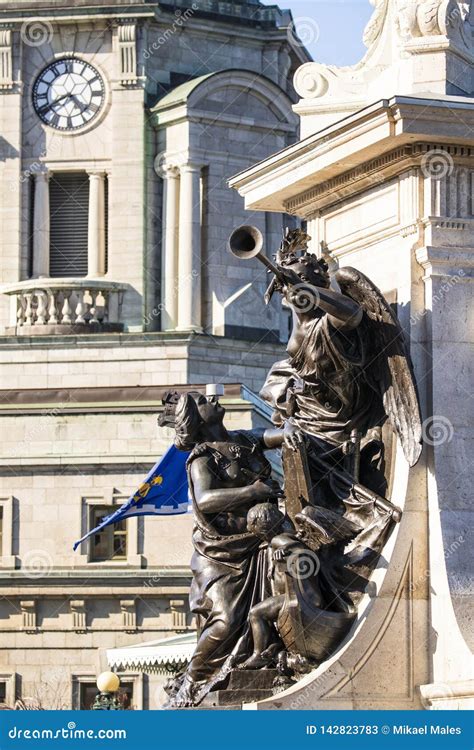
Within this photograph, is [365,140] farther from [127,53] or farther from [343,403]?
[127,53]

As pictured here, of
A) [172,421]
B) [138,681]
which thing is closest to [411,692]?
[172,421]

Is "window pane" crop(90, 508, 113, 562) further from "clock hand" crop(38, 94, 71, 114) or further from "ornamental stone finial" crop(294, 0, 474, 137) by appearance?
"ornamental stone finial" crop(294, 0, 474, 137)

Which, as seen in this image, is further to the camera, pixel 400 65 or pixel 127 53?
pixel 127 53

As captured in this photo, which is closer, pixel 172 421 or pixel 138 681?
pixel 172 421

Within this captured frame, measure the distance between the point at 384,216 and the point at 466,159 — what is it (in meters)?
0.78

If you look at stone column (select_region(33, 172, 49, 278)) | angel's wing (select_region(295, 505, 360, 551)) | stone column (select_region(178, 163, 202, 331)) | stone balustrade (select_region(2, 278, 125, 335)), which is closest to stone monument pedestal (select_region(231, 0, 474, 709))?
angel's wing (select_region(295, 505, 360, 551))

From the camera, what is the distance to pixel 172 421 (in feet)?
62.0

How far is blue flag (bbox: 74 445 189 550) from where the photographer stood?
4575cm

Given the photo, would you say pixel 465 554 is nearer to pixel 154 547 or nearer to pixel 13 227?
pixel 154 547

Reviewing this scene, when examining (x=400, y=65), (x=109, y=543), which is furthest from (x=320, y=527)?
(x=109, y=543)

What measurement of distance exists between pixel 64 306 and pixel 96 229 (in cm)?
301

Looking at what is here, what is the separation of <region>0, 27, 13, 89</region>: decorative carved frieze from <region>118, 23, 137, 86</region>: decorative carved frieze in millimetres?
2927

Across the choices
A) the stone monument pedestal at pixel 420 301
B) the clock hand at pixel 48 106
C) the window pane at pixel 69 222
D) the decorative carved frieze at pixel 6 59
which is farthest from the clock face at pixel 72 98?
the stone monument pedestal at pixel 420 301

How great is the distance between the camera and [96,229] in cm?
6800
